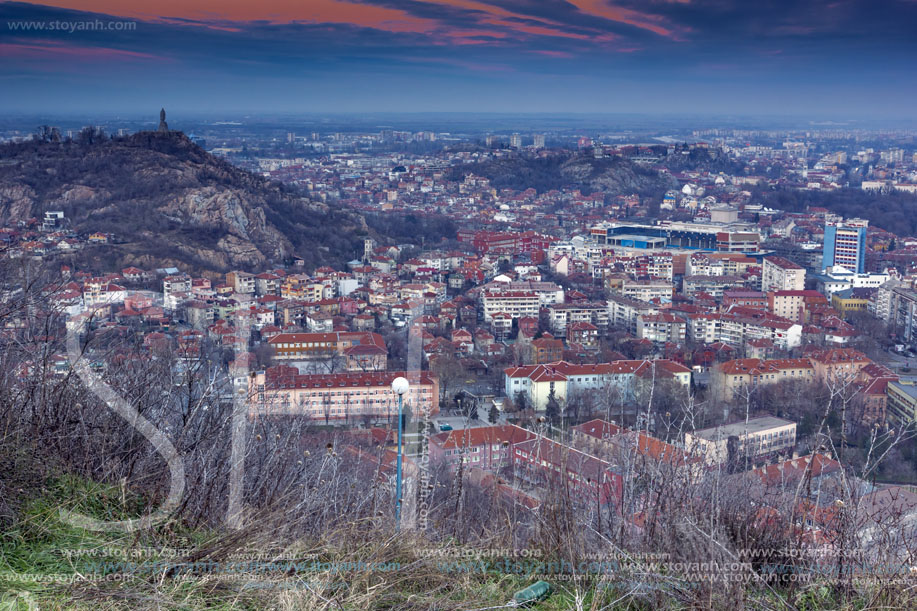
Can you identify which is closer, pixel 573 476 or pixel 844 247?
pixel 573 476

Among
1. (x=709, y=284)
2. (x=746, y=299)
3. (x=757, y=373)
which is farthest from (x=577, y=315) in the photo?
(x=757, y=373)

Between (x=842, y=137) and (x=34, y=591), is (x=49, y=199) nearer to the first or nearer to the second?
(x=34, y=591)

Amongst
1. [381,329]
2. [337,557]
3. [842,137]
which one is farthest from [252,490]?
[842,137]

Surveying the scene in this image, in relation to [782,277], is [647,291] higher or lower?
lower

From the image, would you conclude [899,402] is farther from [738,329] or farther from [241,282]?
[241,282]

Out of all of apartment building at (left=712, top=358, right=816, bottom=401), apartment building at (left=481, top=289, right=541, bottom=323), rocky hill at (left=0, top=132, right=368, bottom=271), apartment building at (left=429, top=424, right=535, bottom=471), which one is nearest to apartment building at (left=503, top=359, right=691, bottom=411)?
apartment building at (left=712, top=358, right=816, bottom=401)

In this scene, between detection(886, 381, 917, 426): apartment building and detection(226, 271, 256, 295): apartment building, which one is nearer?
detection(886, 381, 917, 426): apartment building

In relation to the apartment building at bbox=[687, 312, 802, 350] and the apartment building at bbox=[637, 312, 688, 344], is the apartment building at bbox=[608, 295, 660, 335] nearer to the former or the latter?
the apartment building at bbox=[637, 312, 688, 344]
